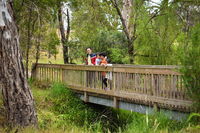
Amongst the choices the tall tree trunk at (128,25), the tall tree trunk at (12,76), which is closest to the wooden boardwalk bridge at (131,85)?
the tall tree trunk at (128,25)

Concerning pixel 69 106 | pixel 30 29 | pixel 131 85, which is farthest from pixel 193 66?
pixel 30 29

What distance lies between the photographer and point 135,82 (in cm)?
784

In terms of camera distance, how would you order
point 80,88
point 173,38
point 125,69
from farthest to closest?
point 80,88 → point 173,38 → point 125,69

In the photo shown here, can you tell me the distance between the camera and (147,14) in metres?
10.8

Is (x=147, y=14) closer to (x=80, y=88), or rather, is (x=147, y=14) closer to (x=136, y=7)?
(x=136, y=7)

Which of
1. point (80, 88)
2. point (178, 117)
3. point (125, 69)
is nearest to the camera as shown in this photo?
point (178, 117)

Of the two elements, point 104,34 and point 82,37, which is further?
point 82,37

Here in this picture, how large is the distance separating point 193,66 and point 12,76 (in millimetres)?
3580

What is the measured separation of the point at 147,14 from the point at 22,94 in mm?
7209

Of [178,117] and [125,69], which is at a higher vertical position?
[125,69]

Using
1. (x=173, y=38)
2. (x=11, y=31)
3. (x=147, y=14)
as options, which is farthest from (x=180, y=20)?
(x=11, y=31)

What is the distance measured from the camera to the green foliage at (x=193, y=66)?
508 centimetres

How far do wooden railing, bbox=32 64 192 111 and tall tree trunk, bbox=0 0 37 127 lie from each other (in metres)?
3.32

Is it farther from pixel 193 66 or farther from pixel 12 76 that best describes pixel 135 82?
pixel 12 76
